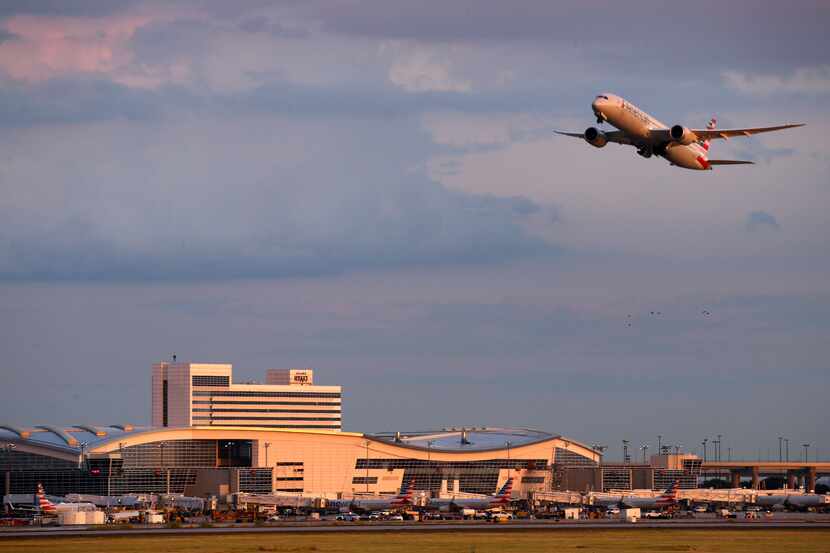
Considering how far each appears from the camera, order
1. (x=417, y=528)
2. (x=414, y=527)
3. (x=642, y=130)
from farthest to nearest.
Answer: (x=414, y=527)
(x=417, y=528)
(x=642, y=130)

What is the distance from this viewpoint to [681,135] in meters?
120

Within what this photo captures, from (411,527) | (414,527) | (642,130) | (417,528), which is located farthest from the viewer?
(414,527)

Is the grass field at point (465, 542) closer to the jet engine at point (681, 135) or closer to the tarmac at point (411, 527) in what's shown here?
the tarmac at point (411, 527)

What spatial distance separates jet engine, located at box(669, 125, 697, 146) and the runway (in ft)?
150

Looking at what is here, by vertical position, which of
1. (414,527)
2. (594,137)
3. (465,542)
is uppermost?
(594,137)

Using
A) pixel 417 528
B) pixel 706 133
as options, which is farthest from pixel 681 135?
pixel 417 528

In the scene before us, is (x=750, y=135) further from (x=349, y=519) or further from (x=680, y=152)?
(x=349, y=519)

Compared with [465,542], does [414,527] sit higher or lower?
lower

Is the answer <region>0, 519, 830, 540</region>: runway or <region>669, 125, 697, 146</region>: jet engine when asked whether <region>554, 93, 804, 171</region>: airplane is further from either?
<region>0, 519, 830, 540</region>: runway

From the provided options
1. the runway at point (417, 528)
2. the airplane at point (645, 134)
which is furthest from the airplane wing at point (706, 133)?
the runway at point (417, 528)

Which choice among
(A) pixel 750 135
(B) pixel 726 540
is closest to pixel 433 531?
(B) pixel 726 540

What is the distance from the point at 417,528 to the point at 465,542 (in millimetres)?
29885

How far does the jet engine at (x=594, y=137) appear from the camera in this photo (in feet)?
393

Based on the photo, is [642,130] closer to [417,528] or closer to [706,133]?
[706,133]
